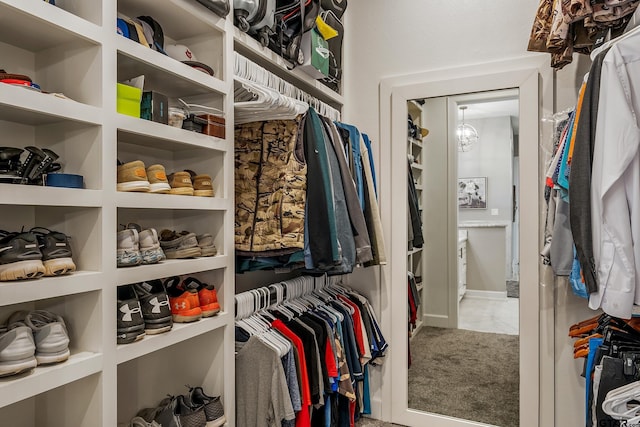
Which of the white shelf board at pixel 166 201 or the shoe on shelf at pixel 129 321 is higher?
the white shelf board at pixel 166 201

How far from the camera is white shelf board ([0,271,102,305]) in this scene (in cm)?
102

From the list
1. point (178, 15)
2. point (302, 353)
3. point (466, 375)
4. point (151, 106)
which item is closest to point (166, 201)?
point (151, 106)

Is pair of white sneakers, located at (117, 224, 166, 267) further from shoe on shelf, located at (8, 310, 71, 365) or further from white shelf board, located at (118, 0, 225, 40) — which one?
white shelf board, located at (118, 0, 225, 40)

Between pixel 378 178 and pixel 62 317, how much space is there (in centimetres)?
188

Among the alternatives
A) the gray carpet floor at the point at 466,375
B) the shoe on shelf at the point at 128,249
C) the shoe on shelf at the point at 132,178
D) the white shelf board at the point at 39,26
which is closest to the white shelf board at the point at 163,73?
the white shelf board at the point at 39,26

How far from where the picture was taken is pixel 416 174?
8.53 feet

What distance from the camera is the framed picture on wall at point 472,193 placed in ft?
7.96

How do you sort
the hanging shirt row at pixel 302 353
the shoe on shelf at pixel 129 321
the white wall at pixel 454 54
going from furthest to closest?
the white wall at pixel 454 54
the hanging shirt row at pixel 302 353
the shoe on shelf at pixel 129 321

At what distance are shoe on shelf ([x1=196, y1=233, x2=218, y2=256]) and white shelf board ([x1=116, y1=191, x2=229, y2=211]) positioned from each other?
118mm

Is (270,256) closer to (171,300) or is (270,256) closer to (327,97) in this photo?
(171,300)

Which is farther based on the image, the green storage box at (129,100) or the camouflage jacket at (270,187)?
the camouflage jacket at (270,187)

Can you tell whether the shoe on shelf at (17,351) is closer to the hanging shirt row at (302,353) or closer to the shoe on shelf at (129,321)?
the shoe on shelf at (129,321)

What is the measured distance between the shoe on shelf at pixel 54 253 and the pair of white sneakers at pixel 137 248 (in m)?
0.16

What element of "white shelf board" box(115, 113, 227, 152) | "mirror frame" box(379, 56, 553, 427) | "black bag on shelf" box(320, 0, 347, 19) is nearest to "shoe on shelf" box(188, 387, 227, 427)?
"white shelf board" box(115, 113, 227, 152)
